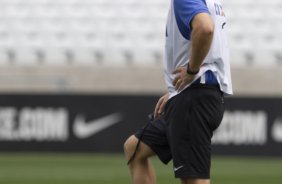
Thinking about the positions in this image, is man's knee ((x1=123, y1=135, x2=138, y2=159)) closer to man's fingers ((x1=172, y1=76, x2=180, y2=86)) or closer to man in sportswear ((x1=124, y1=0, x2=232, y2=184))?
man in sportswear ((x1=124, y1=0, x2=232, y2=184))

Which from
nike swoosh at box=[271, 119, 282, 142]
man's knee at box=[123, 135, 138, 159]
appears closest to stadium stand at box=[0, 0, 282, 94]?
nike swoosh at box=[271, 119, 282, 142]

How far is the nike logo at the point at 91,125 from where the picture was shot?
50.2ft

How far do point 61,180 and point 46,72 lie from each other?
659cm

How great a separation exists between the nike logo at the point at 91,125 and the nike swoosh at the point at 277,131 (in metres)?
2.77

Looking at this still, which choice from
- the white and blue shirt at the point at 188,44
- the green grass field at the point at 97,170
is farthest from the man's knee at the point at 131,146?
the green grass field at the point at 97,170

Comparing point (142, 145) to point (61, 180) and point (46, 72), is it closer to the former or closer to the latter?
point (61, 180)

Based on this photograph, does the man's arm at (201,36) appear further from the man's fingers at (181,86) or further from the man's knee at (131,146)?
the man's knee at (131,146)

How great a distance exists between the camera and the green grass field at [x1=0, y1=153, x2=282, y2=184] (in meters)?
10.5

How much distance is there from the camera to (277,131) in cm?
1498

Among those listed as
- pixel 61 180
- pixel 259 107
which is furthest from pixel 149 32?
pixel 61 180

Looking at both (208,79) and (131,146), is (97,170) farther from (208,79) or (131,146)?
(208,79)

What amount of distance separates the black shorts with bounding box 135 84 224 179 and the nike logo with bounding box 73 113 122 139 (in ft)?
33.2

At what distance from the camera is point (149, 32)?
57.9ft

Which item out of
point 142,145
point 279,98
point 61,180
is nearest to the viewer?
point 142,145
